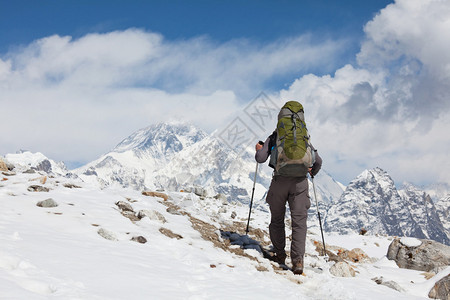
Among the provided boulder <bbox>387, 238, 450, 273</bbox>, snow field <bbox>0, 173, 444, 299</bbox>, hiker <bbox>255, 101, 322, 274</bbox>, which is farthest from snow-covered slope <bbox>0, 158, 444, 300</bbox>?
boulder <bbox>387, 238, 450, 273</bbox>

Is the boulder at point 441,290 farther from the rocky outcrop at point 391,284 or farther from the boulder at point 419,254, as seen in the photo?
the boulder at point 419,254

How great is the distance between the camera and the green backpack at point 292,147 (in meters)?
7.91

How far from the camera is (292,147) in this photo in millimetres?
7910

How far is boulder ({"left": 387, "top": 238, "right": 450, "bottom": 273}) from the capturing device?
13.4 metres

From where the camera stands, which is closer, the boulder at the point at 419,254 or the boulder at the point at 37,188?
the boulder at the point at 37,188

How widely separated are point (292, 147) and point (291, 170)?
0.58m

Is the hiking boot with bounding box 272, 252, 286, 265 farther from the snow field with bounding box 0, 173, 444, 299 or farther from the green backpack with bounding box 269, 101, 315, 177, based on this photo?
the green backpack with bounding box 269, 101, 315, 177

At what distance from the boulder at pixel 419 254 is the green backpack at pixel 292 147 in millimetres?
9054

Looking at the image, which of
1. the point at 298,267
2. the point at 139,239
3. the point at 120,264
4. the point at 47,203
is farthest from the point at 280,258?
the point at 47,203

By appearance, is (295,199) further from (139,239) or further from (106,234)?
(106,234)

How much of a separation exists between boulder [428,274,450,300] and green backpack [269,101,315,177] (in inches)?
166

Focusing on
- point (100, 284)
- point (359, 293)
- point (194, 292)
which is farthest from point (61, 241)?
point (359, 293)

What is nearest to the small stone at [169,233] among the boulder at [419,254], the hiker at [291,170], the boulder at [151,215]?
the boulder at [151,215]

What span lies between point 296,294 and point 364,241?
17.1 metres
